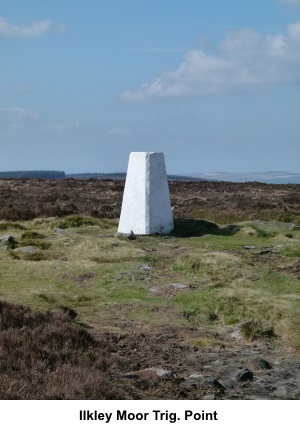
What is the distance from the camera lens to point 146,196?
80.2 ft

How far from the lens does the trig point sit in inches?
963

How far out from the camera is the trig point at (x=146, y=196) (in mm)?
24453

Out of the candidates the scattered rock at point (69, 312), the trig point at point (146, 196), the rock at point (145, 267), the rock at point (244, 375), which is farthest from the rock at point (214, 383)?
the trig point at point (146, 196)

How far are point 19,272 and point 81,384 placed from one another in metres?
10.1

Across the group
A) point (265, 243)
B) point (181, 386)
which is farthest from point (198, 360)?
point (265, 243)

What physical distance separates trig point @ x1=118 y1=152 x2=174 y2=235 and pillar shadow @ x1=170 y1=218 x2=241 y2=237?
1.03 m

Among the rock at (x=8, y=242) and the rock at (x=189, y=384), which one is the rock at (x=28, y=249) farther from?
the rock at (x=189, y=384)

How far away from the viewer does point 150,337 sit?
11.7 meters

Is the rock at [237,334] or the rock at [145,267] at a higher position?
the rock at [145,267]

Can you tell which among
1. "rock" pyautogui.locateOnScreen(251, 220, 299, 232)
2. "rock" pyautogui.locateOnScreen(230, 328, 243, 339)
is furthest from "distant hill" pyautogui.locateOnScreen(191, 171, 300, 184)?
"rock" pyautogui.locateOnScreen(230, 328, 243, 339)

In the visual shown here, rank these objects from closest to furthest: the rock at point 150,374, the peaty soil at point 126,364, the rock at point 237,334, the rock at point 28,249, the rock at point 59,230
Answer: the peaty soil at point 126,364
the rock at point 150,374
the rock at point 237,334
the rock at point 28,249
the rock at point 59,230

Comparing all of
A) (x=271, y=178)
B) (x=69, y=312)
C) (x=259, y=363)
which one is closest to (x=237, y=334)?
(x=259, y=363)

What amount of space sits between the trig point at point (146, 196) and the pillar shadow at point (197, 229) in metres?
1.03
